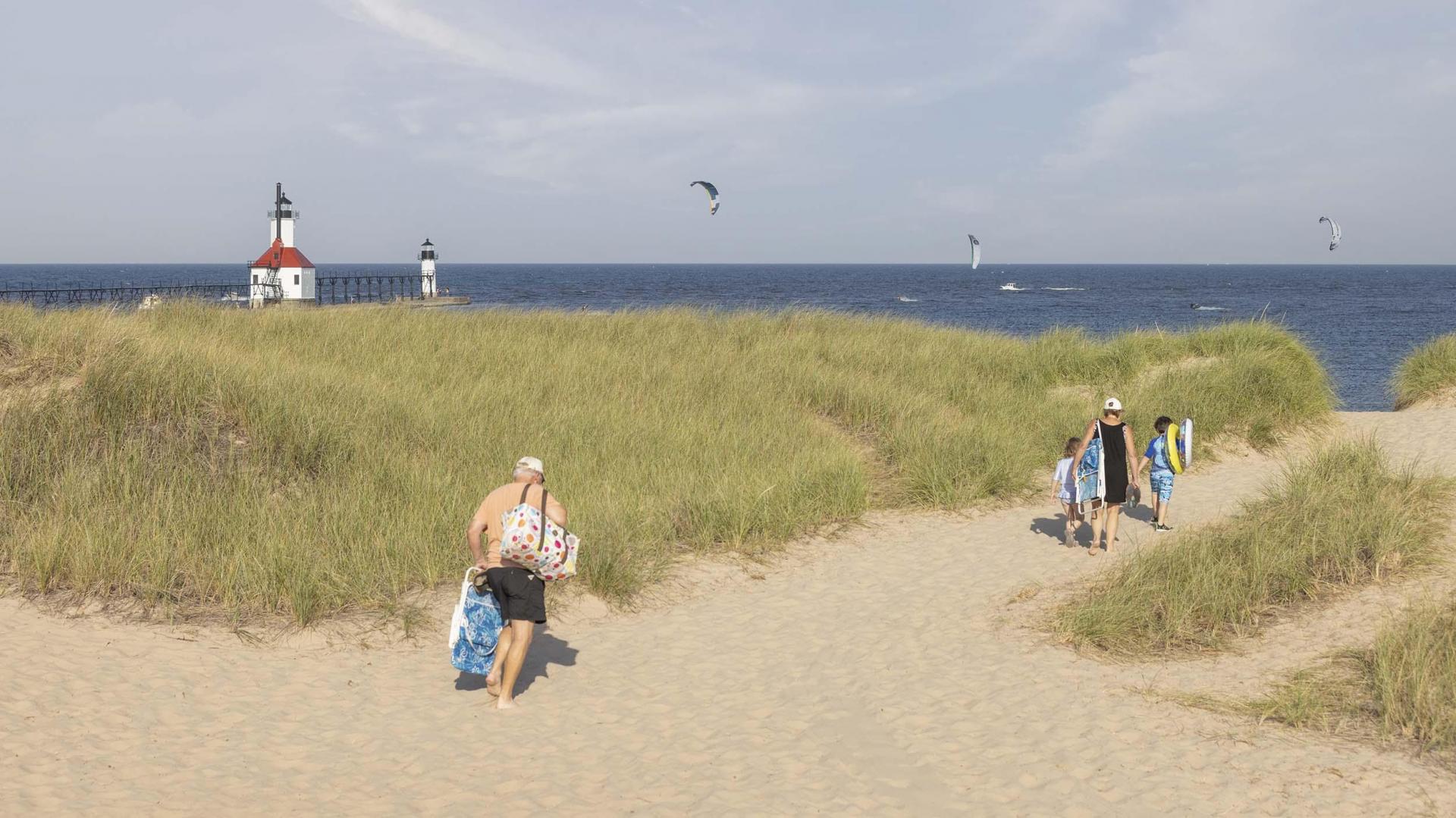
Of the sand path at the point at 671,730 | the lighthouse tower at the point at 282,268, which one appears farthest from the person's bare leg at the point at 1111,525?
the lighthouse tower at the point at 282,268

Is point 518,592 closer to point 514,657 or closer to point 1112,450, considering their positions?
point 514,657

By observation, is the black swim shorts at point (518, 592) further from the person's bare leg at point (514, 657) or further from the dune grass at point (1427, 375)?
the dune grass at point (1427, 375)

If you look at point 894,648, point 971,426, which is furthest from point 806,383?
point 894,648

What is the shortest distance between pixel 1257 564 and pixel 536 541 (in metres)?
6.30

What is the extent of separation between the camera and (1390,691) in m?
6.68

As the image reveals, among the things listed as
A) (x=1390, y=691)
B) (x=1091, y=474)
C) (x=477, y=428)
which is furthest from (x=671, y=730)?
(x=477, y=428)

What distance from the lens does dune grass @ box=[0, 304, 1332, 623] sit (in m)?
9.55

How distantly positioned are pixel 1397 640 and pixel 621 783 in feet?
17.2

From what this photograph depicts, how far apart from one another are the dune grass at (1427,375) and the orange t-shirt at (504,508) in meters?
20.4

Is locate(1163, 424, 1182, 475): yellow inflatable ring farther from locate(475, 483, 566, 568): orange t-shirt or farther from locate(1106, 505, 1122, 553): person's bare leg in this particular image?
locate(475, 483, 566, 568): orange t-shirt

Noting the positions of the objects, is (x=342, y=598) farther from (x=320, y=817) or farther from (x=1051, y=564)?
(x=1051, y=564)

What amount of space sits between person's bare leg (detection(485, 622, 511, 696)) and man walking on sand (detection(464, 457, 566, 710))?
0.21ft

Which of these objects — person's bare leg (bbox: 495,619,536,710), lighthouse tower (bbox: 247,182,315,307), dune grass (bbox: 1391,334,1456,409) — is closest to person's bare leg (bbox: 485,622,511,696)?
person's bare leg (bbox: 495,619,536,710)

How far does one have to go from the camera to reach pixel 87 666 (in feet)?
25.1
